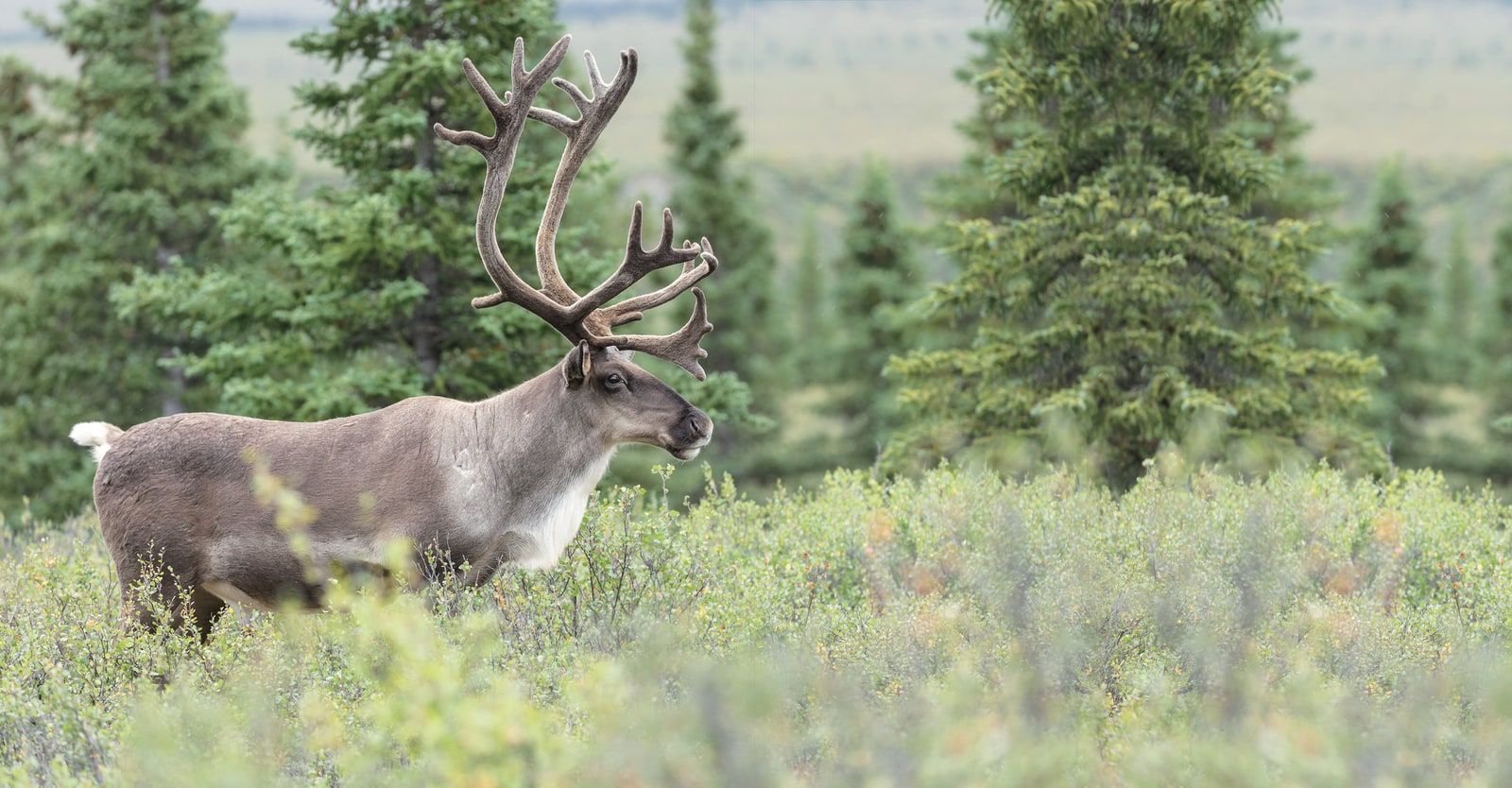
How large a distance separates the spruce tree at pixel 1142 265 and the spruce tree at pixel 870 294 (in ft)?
59.4

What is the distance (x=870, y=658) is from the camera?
7.34m

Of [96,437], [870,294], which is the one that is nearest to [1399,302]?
[870,294]

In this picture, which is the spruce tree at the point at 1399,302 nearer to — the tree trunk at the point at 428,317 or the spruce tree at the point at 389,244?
the spruce tree at the point at 389,244

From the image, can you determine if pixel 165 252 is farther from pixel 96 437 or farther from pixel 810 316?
pixel 810 316

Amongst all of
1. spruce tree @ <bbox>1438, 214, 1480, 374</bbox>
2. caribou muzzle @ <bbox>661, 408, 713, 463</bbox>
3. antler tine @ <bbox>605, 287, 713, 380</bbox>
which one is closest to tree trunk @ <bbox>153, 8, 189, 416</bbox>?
antler tine @ <bbox>605, 287, 713, 380</bbox>

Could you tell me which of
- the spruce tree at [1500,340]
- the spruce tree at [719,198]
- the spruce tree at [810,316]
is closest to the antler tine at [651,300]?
the spruce tree at [810,316]

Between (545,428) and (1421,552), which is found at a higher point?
(545,428)

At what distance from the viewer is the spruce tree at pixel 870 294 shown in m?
32.3

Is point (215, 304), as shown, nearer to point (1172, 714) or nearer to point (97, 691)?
point (97, 691)

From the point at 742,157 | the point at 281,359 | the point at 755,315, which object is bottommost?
the point at 755,315

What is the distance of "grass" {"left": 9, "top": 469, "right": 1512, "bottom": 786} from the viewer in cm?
483

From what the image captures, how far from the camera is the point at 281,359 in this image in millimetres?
13820

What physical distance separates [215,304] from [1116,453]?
27.7 feet

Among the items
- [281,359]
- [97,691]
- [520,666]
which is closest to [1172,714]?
[520,666]
